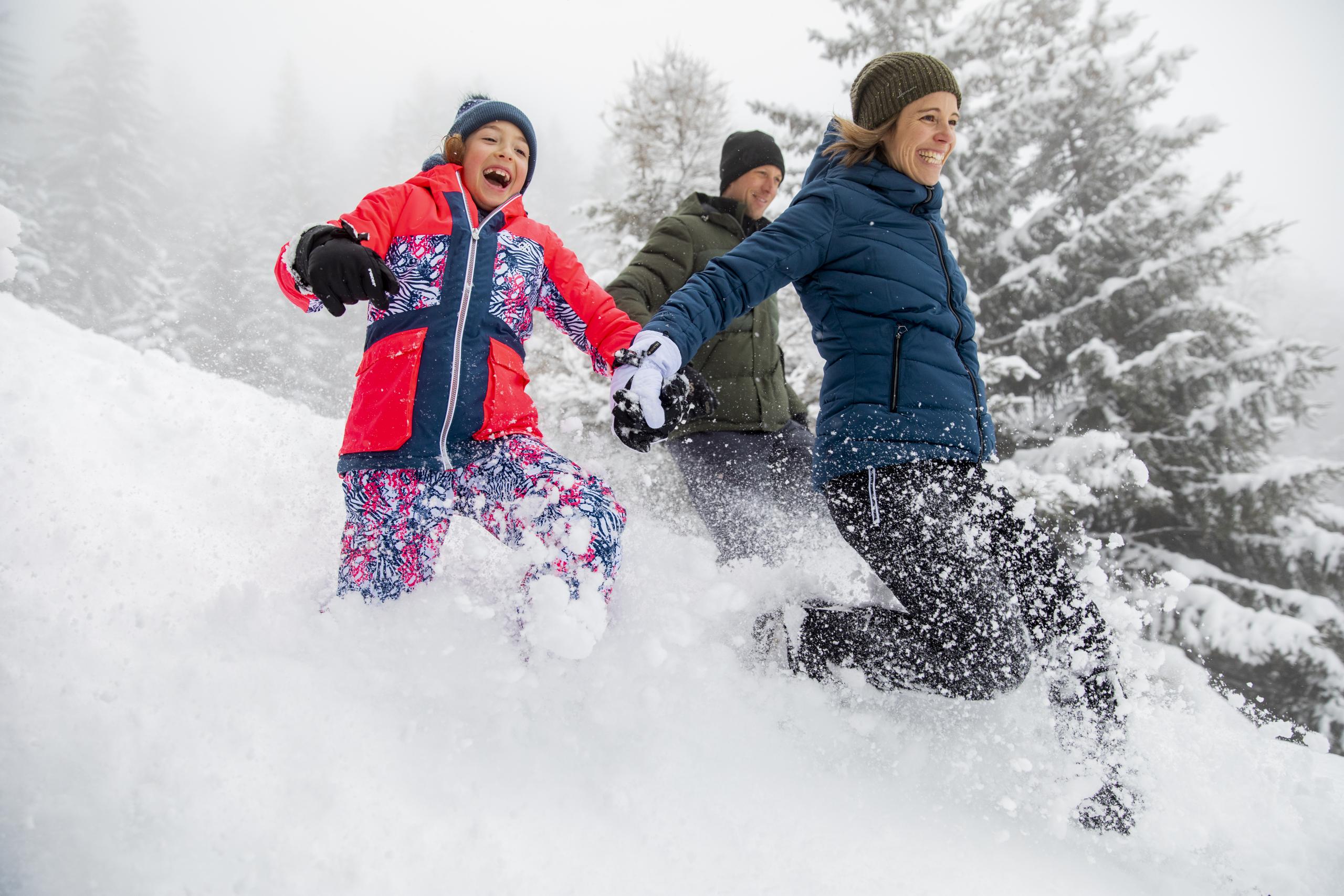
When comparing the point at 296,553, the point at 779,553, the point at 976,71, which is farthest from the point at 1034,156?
the point at 296,553

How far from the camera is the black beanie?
3.58m

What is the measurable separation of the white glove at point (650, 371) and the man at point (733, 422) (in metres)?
1.06

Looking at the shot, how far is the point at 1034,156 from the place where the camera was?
28.8 ft

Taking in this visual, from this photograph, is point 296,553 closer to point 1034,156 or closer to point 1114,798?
point 1114,798

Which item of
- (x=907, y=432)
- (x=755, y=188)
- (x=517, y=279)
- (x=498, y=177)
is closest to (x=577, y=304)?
(x=517, y=279)

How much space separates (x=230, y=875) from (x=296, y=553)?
199cm

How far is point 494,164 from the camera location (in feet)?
8.61

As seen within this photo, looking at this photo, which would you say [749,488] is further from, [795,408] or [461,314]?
[461,314]

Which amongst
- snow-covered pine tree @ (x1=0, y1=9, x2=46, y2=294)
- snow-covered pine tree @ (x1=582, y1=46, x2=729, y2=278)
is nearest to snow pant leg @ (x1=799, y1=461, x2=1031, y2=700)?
snow-covered pine tree @ (x1=582, y1=46, x2=729, y2=278)

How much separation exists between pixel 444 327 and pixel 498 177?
71 cm

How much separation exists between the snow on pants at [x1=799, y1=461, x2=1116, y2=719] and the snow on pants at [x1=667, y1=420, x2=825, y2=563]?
90 cm

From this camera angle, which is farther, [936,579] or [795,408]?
[795,408]

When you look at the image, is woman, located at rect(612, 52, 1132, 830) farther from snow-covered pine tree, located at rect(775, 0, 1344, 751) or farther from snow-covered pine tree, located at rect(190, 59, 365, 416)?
snow-covered pine tree, located at rect(190, 59, 365, 416)

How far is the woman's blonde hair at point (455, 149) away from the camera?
2.72m
